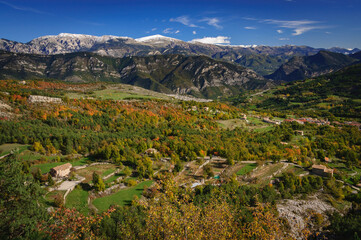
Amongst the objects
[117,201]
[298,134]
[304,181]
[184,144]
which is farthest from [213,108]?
[117,201]

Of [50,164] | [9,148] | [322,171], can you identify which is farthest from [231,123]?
[9,148]

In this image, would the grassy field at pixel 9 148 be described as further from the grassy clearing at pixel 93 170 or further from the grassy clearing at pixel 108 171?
the grassy clearing at pixel 108 171

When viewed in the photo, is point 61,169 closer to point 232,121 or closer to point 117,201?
point 117,201

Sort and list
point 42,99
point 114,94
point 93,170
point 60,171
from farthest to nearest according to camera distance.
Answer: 1. point 114,94
2. point 42,99
3. point 93,170
4. point 60,171

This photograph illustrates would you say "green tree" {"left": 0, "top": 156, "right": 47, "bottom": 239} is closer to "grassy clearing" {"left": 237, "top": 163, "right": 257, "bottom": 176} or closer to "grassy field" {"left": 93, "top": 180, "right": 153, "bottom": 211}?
"grassy field" {"left": 93, "top": 180, "right": 153, "bottom": 211}

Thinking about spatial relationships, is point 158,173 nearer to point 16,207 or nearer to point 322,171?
point 16,207

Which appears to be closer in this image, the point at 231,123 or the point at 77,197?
the point at 77,197

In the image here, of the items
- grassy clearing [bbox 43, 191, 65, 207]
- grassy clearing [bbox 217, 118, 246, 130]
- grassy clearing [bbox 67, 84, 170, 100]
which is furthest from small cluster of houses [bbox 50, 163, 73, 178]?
grassy clearing [bbox 67, 84, 170, 100]
